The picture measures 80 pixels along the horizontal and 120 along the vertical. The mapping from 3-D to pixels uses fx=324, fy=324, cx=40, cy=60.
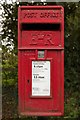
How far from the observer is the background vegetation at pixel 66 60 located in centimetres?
476

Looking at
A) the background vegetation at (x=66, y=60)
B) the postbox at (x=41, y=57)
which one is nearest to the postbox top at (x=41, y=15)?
the postbox at (x=41, y=57)

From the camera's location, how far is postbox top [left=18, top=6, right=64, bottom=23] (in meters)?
4.22

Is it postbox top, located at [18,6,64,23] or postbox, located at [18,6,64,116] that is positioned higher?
postbox top, located at [18,6,64,23]

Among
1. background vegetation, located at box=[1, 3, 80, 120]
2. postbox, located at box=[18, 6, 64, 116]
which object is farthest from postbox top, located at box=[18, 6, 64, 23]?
background vegetation, located at box=[1, 3, 80, 120]

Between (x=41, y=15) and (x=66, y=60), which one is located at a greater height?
(x=41, y=15)

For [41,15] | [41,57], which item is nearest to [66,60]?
[41,57]

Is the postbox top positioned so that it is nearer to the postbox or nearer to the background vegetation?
the postbox

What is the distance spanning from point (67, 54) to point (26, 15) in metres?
1.01

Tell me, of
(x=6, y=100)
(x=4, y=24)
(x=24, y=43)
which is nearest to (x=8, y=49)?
(x=4, y=24)

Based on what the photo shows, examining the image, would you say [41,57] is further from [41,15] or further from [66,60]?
[66,60]

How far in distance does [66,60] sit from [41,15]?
1.02m

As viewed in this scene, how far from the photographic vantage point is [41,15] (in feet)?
13.9

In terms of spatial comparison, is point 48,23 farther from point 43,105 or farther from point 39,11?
point 43,105

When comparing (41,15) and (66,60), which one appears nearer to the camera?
(41,15)
